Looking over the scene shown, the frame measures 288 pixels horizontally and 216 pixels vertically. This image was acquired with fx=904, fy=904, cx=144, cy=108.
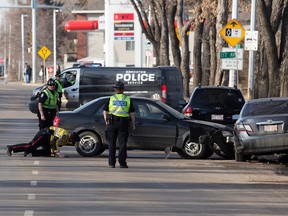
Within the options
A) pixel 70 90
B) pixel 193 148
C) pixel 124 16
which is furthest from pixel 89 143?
pixel 124 16

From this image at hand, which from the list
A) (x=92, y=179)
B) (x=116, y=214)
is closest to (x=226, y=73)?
(x=92, y=179)

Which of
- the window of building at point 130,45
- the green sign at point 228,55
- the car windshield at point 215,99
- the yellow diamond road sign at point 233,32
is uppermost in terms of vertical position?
the window of building at point 130,45

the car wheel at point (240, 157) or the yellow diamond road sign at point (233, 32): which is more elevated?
the yellow diamond road sign at point (233, 32)

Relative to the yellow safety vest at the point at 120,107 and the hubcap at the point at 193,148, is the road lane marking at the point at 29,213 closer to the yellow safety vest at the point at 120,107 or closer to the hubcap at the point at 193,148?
the yellow safety vest at the point at 120,107

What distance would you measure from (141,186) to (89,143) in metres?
5.46

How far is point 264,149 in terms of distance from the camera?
1875 cm

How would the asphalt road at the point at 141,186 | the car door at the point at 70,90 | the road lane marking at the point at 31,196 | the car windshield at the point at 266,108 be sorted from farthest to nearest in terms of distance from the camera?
the car door at the point at 70,90, the car windshield at the point at 266,108, the road lane marking at the point at 31,196, the asphalt road at the point at 141,186

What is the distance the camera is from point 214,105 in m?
25.2

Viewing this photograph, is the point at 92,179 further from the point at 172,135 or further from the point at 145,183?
the point at 172,135

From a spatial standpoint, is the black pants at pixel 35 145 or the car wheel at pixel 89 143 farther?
the car wheel at pixel 89 143

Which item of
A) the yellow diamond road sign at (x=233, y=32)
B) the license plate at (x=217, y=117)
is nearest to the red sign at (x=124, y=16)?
the yellow diamond road sign at (x=233, y=32)

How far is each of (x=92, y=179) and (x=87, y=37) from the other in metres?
98.3

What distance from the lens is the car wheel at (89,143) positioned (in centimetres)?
2052

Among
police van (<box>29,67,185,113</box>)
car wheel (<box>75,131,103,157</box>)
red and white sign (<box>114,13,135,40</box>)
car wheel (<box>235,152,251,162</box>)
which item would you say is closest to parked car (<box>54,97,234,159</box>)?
car wheel (<box>75,131,103,157</box>)
